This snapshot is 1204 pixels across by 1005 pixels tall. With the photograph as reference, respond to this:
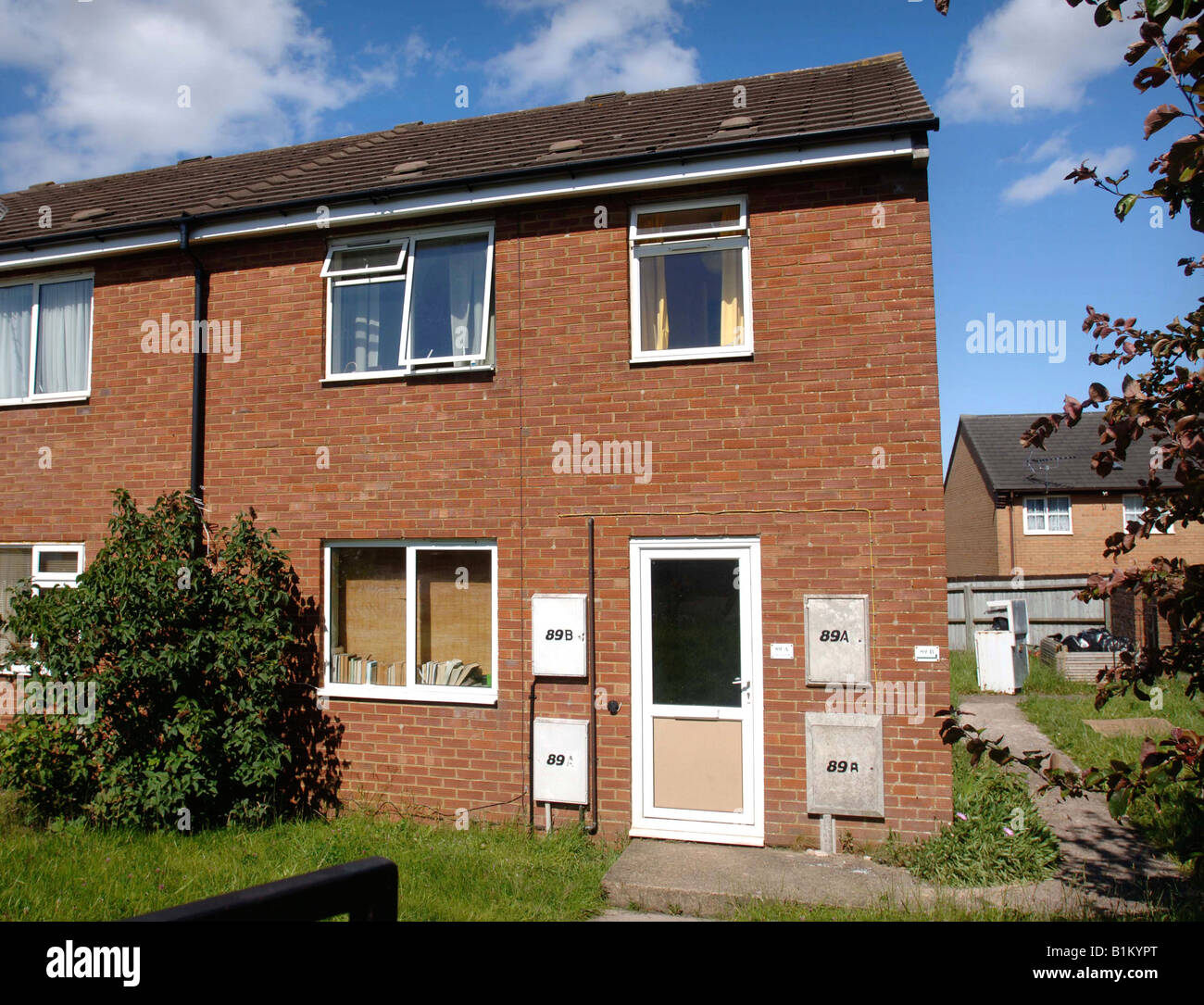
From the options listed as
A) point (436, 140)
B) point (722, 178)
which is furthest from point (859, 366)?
point (436, 140)

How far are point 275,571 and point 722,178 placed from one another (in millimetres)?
4840

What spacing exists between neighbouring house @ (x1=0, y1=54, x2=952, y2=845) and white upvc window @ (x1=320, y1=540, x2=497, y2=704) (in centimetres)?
3

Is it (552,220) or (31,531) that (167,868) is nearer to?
(31,531)

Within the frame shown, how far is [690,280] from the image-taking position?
667 centimetres

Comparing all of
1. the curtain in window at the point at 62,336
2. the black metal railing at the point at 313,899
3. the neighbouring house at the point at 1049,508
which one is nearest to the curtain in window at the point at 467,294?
the curtain in window at the point at 62,336

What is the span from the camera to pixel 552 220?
6898 mm

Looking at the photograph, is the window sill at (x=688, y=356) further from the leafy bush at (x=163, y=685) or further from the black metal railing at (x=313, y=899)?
the black metal railing at (x=313, y=899)

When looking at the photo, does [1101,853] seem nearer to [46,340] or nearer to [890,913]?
[890,913]

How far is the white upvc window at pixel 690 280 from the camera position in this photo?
6.52 meters

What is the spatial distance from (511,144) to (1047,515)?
21427 millimetres

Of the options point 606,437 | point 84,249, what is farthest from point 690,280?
point 84,249

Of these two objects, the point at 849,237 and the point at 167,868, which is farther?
the point at 849,237

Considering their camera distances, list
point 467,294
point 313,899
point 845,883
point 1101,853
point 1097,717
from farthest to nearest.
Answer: point 1097,717, point 467,294, point 1101,853, point 845,883, point 313,899

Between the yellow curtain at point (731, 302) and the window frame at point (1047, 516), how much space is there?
20819 mm
